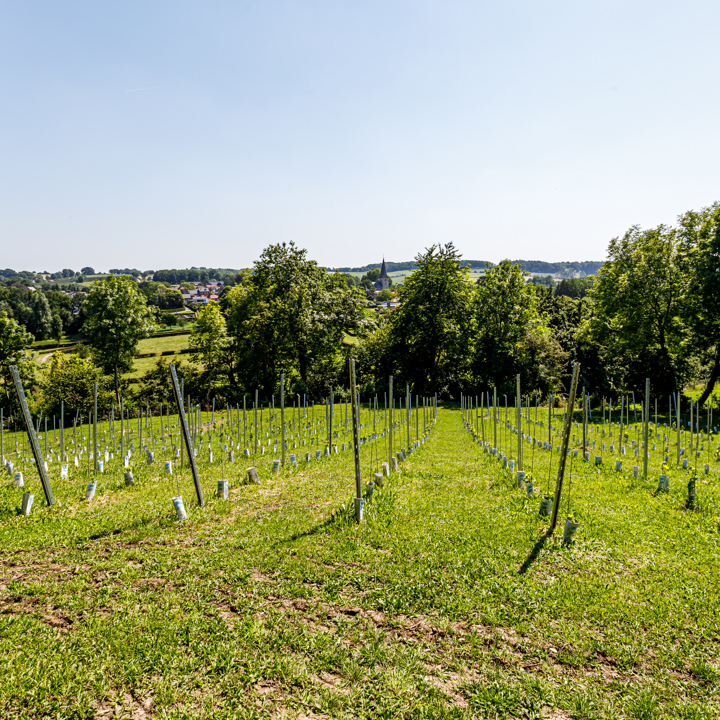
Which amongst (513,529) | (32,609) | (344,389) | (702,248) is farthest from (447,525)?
(344,389)

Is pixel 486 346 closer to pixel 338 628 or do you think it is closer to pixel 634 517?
pixel 634 517

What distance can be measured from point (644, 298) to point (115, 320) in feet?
132

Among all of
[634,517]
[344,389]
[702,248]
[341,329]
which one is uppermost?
[702,248]

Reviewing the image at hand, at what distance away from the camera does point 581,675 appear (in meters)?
4.23

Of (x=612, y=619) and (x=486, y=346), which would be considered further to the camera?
(x=486, y=346)

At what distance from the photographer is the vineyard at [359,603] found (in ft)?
12.9

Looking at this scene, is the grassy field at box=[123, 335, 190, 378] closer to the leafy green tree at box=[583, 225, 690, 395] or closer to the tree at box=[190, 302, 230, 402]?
the tree at box=[190, 302, 230, 402]

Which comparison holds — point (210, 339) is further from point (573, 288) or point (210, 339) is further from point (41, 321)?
point (573, 288)

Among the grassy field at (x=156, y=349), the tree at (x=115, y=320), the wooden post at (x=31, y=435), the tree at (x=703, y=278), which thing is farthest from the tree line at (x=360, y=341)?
the wooden post at (x=31, y=435)

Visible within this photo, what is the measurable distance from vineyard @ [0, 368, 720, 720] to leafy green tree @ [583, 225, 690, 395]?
23809 mm

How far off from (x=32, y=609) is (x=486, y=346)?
42.4 metres

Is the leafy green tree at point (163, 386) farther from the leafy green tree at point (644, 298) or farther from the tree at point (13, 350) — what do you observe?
the leafy green tree at point (644, 298)

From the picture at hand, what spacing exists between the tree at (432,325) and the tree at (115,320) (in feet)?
82.0

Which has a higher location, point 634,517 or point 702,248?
point 702,248
